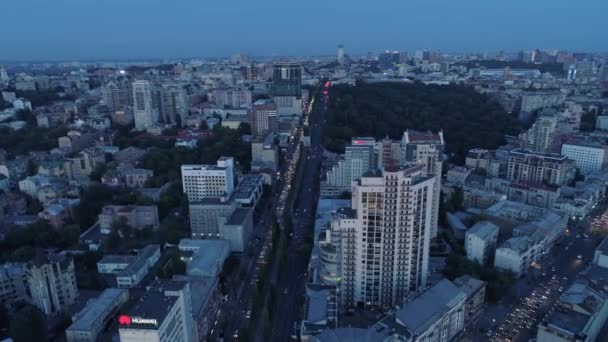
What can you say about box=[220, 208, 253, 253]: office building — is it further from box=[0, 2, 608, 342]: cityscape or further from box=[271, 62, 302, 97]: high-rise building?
box=[271, 62, 302, 97]: high-rise building

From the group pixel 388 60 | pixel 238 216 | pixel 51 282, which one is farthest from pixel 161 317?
pixel 388 60

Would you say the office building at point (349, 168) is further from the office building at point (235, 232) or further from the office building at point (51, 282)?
the office building at point (51, 282)

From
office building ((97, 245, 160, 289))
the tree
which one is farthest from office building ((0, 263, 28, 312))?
office building ((97, 245, 160, 289))

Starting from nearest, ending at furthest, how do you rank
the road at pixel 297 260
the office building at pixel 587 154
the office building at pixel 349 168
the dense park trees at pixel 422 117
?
1. the road at pixel 297 260
2. the office building at pixel 349 168
3. the office building at pixel 587 154
4. the dense park trees at pixel 422 117

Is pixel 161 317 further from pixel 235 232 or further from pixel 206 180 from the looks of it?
pixel 206 180

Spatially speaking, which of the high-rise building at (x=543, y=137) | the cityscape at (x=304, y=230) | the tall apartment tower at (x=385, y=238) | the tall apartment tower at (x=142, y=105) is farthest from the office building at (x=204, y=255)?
the tall apartment tower at (x=142, y=105)

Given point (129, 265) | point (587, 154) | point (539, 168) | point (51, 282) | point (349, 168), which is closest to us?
point (51, 282)
